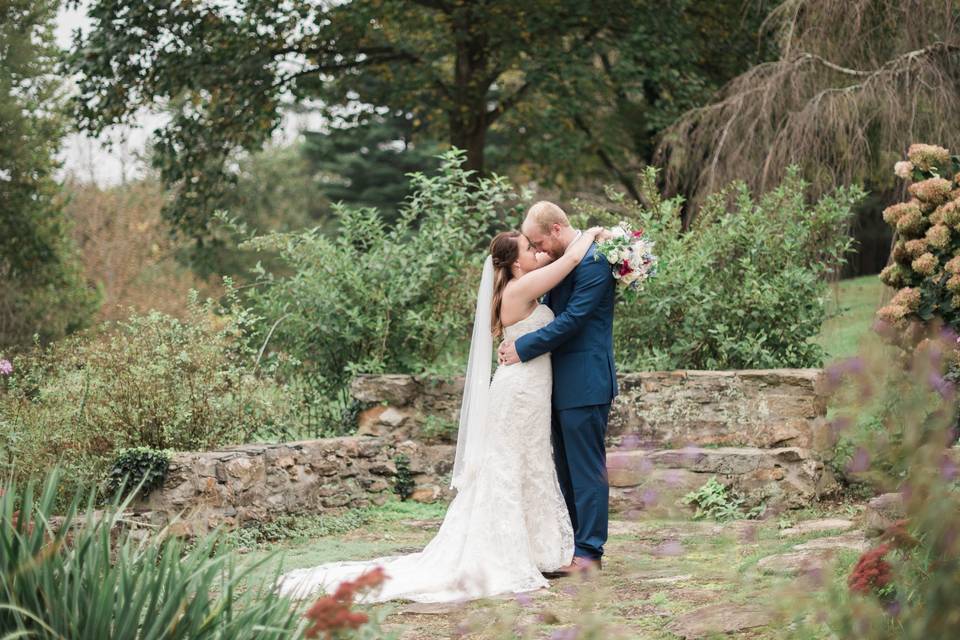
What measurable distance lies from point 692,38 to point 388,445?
32.4 ft

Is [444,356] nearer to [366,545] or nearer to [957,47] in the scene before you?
[366,545]

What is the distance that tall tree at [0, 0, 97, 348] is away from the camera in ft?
54.4

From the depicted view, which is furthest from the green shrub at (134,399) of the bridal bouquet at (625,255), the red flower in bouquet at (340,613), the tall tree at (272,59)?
the tall tree at (272,59)

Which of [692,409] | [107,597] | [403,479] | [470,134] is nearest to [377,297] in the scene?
[403,479]

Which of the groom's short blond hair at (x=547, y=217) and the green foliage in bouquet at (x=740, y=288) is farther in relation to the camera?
the green foliage in bouquet at (x=740, y=288)

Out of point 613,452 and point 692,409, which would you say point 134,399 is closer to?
point 613,452

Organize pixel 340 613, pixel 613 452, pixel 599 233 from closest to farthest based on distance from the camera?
pixel 340 613 < pixel 599 233 < pixel 613 452

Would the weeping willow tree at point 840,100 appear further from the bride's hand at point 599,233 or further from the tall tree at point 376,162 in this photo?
the tall tree at point 376,162

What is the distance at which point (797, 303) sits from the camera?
347 inches

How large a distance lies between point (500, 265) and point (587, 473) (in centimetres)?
132

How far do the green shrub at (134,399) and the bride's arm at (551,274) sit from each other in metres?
2.71

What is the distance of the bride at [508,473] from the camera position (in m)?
5.79

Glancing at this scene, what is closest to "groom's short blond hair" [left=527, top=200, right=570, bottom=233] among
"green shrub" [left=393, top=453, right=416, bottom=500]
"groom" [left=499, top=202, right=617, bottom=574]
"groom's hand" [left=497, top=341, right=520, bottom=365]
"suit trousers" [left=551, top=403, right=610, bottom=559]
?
"groom" [left=499, top=202, right=617, bottom=574]

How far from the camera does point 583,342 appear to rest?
6035 mm
